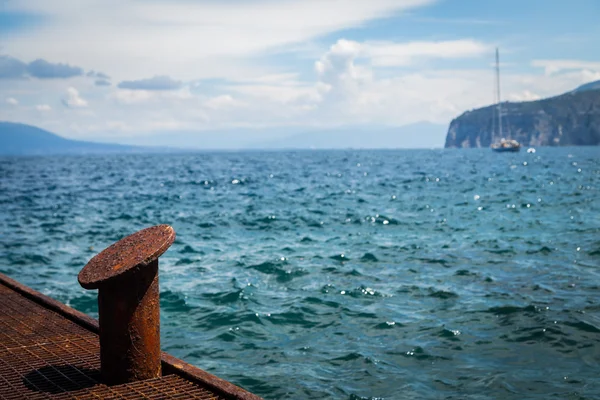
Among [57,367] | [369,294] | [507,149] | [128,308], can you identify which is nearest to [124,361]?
[128,308]

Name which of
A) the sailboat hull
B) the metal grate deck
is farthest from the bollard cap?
the sailboat hull

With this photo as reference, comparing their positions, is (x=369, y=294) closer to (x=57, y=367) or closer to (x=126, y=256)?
(x=57, y=367)

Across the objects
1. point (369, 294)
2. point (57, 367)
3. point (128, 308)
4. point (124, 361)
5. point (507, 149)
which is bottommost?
point (369, 294)

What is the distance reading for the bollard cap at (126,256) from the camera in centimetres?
493

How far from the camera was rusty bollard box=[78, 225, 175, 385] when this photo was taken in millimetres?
4988

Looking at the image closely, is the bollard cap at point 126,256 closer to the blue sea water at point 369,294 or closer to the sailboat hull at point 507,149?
the blue sea water at point 369,294

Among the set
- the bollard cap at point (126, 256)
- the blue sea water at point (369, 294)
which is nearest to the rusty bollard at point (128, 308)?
the bollard cap at point (126, 256)

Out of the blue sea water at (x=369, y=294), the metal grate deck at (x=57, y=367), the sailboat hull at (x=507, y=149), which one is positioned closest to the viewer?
the metal grate deck at (x=57, y=367)

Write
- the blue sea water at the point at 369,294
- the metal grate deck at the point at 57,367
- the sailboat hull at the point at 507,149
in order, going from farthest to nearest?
the sailboat hull at the point at 507,149 → the blue sea water at the point at 369,294 → the metal grate deck at the point at 57,367

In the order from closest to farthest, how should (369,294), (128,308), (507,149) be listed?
1. (128,308)
2. (369,294)
3. (507,149)

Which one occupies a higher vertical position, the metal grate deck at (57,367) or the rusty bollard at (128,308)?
the rusty bollard at (128,308)

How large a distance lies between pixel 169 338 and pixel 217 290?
3.03 m

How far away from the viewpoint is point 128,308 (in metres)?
5.05

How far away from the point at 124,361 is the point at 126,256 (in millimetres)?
894
